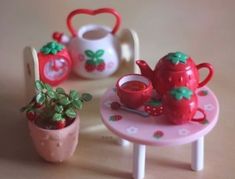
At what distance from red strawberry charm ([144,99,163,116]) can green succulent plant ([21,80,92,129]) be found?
0.12 metres

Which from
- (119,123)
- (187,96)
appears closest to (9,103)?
(119,123)

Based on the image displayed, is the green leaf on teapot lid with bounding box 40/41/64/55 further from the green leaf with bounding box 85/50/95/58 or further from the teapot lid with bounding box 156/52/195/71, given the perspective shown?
the teapot lid with bounding box 156/52/195/71

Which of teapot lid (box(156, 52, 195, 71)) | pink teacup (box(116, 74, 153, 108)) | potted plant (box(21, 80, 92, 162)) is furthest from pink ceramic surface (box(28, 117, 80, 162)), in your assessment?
teapot lid (box(156, 52, 195, 71))

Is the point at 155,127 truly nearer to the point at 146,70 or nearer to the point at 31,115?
the point at 146,70

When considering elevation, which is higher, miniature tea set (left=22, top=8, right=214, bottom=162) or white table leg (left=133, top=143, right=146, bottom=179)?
miniature tea set (left=22, top=8, right=214, bottom=162)

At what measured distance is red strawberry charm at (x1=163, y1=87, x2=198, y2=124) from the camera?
3.64 feet

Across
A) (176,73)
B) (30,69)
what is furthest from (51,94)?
(176,73)

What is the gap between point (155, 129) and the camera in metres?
1.13

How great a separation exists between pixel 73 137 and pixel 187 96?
0.85 feet

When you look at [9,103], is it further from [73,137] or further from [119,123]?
[119,123]

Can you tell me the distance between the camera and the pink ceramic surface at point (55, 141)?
3.91 feet

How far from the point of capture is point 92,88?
1366mm

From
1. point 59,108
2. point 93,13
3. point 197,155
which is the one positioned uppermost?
point 93,13

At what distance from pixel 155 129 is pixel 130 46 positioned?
0.96ft
